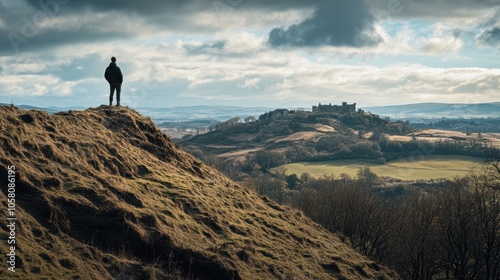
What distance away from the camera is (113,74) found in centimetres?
3672

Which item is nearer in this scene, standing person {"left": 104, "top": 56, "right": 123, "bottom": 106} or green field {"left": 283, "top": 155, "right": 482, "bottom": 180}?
standing person {"left": 104, "top": 56, "right": 123, "bottom": 106}

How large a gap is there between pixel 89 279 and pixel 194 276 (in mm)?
5273

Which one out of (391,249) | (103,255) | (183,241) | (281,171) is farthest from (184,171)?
(281,171)

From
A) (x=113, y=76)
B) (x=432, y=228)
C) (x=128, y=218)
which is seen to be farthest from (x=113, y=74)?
(x=432, y=228)

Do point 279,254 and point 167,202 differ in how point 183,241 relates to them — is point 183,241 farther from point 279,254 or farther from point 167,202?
point 279,254

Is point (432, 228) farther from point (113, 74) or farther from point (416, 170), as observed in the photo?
point (416, 170)

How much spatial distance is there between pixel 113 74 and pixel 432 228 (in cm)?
3201

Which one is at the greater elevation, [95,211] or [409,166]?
[95,211]

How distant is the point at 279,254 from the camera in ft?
90.2

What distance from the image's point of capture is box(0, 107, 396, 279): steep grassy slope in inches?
762

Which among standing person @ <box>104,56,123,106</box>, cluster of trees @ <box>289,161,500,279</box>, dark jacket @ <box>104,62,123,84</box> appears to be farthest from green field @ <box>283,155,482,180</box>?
dark jacket @ <box>104,62,123,84</box>

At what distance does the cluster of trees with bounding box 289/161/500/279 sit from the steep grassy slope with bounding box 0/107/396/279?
32.5ft

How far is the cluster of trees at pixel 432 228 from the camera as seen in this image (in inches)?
1610

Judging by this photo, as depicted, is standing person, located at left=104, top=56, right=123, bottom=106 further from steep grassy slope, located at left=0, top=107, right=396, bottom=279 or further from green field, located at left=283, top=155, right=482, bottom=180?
green field, located at left=283, top=155, right=482, bottom=180
